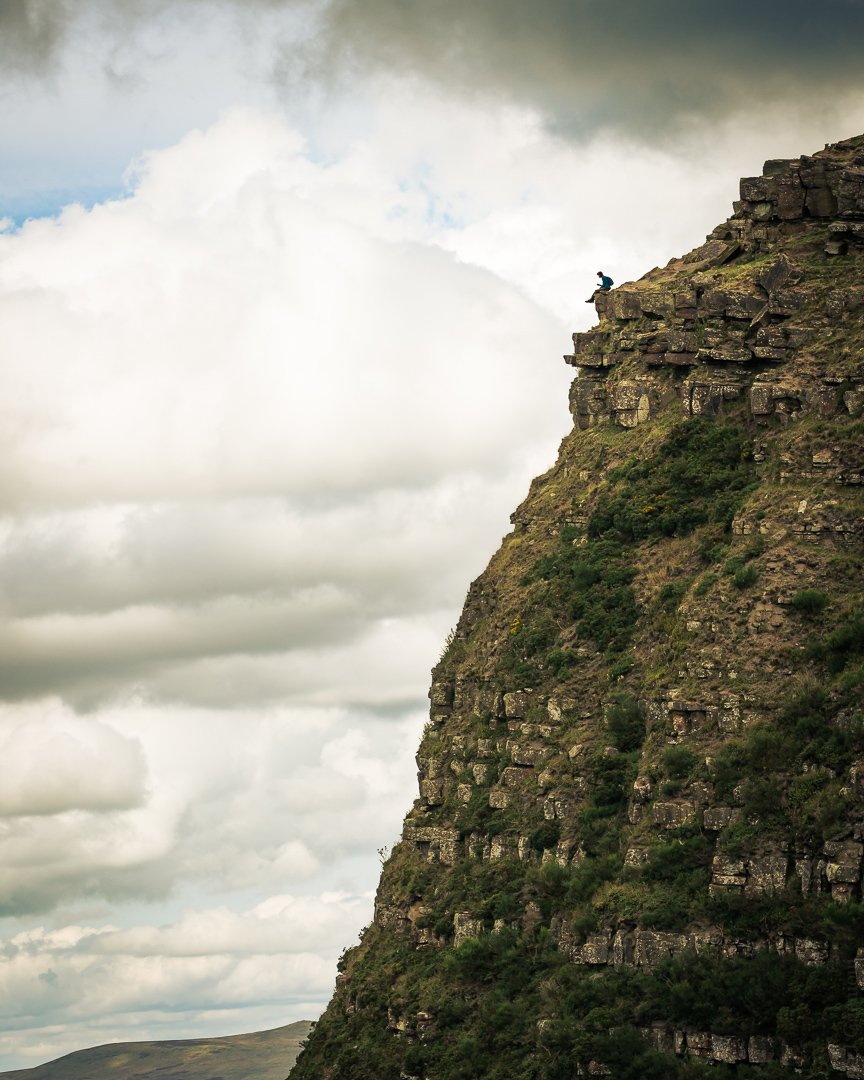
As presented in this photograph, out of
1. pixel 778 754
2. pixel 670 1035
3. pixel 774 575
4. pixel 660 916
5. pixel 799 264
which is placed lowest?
pixel 670 1035

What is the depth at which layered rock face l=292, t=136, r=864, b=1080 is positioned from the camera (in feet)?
443

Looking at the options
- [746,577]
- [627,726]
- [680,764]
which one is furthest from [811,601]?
[627,726]

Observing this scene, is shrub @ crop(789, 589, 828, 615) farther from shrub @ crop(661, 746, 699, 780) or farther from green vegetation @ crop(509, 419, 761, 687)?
shrub @ crop(661, 746, 699, 780)

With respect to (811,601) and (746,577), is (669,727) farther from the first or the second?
(811,601)

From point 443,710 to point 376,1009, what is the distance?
29.3m

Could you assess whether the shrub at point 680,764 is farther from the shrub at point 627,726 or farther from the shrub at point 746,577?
the shrub at point 746,577

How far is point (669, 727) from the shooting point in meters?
148

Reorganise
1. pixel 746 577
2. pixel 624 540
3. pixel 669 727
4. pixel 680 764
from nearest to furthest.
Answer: pixel 680 764 < pixel 669 727 < pixel 746 577 < pixel 624 540

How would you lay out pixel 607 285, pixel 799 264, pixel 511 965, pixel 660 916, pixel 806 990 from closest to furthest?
1. pixel 806 990
2. pixel 660 916
3. pixel 511 965
4. pixel 799 264
5. pixel 607 285

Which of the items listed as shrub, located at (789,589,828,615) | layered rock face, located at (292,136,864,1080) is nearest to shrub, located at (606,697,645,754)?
layered rock face, located at (292,136,864,1080)

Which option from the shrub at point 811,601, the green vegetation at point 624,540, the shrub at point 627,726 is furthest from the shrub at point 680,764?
the green vegetation at point 624,540

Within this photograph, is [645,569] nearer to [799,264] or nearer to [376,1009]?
[799,264]

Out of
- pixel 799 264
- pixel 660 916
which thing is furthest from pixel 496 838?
pixel 799 264

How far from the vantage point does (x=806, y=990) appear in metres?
130
